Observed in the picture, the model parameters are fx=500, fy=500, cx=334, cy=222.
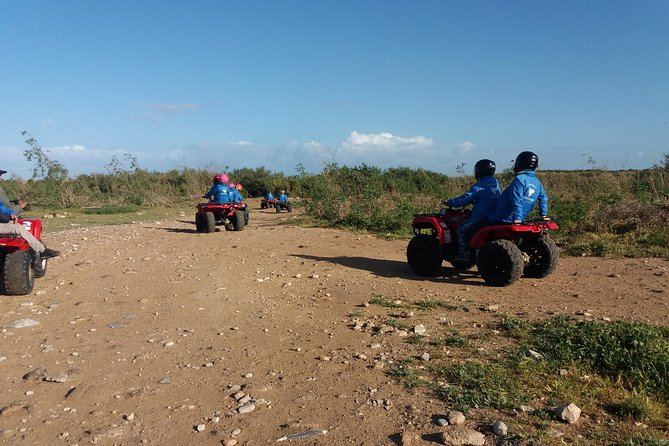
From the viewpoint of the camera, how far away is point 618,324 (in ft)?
15.0

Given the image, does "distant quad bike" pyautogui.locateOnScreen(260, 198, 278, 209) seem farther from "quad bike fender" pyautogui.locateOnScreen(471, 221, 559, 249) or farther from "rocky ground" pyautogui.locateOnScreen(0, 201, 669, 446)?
"quad bike fender" pyautogui.locateOnScreen(471, 221, 559, 249)

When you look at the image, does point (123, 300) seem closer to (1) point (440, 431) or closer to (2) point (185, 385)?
(2) point (185, 385)

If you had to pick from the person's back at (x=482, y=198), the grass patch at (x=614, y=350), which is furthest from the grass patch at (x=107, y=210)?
the grass patch at (x=614, y=350)

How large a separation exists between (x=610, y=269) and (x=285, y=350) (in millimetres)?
5639

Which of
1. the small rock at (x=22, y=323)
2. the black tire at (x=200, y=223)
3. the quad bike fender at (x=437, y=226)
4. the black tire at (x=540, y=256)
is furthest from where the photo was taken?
the black tire at (x=200, y=223)

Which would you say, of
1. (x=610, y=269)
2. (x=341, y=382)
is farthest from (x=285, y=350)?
(x=610, y=269)

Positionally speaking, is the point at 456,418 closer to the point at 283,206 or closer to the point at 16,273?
the point at 16,273

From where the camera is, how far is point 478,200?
24.1 ft

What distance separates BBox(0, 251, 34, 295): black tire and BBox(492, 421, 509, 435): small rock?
611 centimetres

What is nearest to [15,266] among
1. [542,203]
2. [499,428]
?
[499,428]

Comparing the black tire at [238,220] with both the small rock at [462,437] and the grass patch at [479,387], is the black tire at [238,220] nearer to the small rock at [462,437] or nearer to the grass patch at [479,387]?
the grass patch at [479,387]

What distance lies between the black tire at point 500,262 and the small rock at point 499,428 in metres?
3.87

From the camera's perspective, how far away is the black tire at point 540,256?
23.2 ft

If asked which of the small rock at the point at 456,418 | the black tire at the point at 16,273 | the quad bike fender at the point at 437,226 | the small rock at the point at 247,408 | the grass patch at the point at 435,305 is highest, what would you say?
the quad bike fender at the point at 437,226
